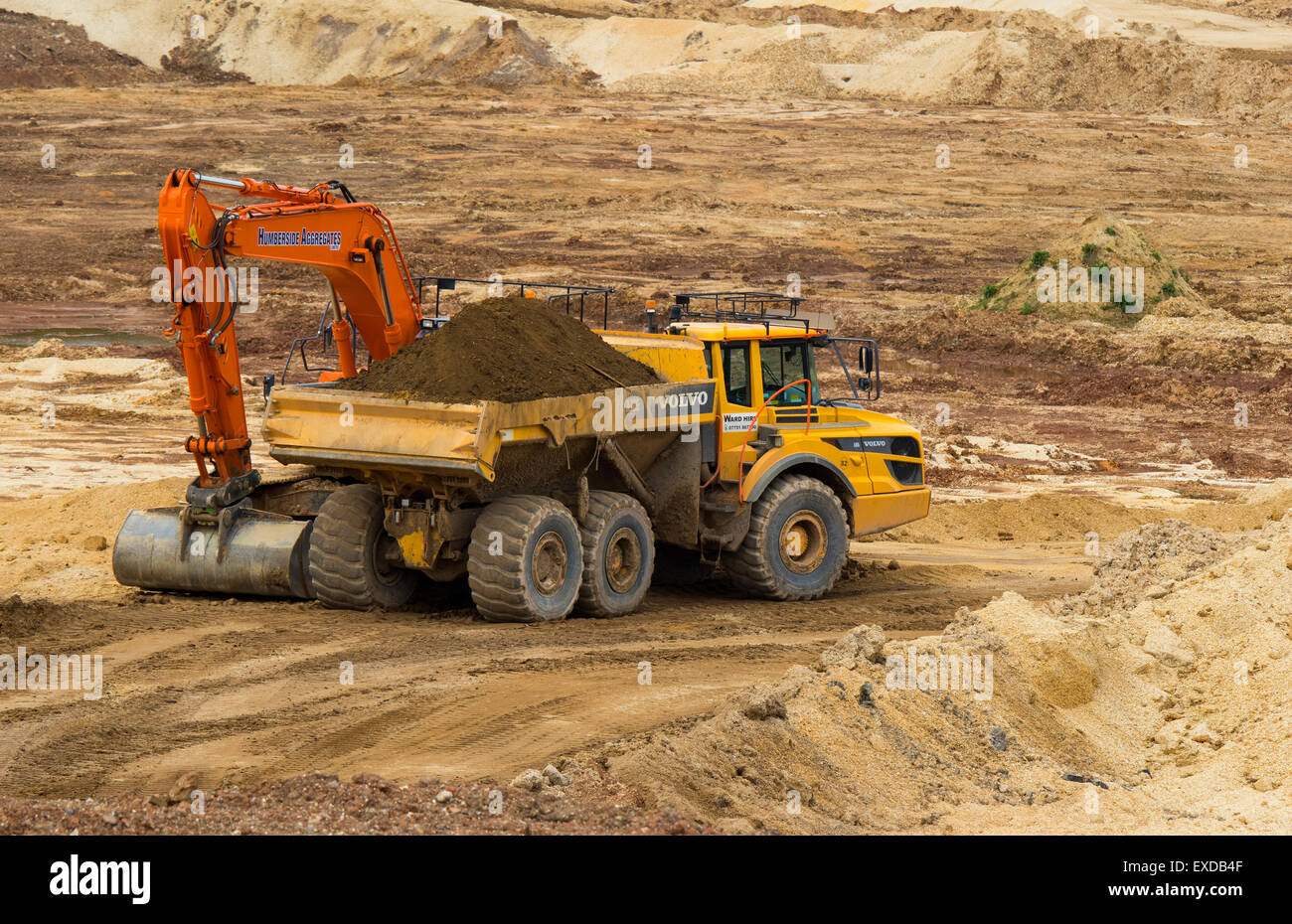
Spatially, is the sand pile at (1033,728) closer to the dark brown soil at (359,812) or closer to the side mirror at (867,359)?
the dark brown soil at (359,812)

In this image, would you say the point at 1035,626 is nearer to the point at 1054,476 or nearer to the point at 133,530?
the point at 133,530

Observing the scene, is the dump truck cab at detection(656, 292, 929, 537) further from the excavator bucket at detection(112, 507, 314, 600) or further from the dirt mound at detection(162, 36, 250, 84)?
the dirt mound at detection(162, 36, 250, 84)

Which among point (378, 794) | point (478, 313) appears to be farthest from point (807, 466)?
point (378, 794)

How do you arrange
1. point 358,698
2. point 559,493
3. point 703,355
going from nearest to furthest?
point 358,698 < point 559,493 < point 703,355

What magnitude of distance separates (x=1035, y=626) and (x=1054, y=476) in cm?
1006

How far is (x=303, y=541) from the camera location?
11.6 metres

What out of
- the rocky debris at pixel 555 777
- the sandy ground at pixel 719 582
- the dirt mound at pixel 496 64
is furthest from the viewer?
the dirt mound at pixel 496 64

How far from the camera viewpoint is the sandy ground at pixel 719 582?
8.12m

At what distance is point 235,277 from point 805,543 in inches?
202

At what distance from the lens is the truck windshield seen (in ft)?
41.7

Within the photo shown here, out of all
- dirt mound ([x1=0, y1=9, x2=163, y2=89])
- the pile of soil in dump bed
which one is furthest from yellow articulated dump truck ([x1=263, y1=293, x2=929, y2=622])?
dirt mound ([x1=0, y1=9, x2=163, y2=89])

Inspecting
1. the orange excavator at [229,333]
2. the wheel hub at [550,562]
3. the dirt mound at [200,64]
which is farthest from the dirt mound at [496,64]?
A: the wheel hub at [550,562]

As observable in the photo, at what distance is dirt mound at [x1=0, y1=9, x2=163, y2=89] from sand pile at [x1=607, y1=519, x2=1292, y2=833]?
46.4 meters

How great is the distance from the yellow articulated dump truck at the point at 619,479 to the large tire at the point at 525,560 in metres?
0.01
